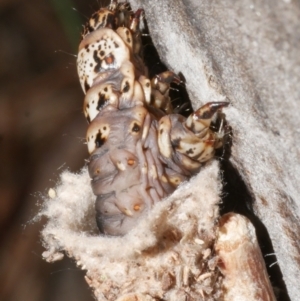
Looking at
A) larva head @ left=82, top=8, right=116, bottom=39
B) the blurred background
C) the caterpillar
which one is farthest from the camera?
the blurred background

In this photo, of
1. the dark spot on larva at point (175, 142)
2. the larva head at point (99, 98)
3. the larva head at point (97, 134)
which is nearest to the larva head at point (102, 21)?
the larva head at point (99, 98)

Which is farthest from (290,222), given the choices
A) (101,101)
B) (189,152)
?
(101,101)

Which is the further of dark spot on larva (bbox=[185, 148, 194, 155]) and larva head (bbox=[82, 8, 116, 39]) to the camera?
larva head (bbox=[82, 8, 116, 39])

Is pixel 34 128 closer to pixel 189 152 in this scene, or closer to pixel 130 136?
pixel 130 136

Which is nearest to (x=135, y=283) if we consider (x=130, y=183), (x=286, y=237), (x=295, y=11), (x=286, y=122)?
(x=130, y=183)

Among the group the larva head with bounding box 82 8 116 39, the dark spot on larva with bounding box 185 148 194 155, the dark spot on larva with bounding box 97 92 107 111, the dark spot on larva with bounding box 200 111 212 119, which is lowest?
the dark spot on larva with bounding box 185 148 194 155

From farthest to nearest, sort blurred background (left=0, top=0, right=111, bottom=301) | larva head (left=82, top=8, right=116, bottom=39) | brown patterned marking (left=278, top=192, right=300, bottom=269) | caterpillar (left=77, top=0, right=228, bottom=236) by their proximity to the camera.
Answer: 1. blurred background (left=0, top=0, right=111, bottom=301)
2. larva head (left=82, top=8, right=116, bottom=39)
3. caterpillar (left=77, top=0, right=228, bottom=236)
4. brown patterned marking (left=278, top=192, right=300, bottom=269)

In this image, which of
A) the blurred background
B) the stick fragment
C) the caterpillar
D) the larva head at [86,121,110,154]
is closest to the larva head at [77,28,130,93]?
the caterpillar

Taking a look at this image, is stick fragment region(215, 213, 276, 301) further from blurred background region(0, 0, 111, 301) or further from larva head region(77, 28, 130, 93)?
blurred background region(0, 0, 111, 301)
